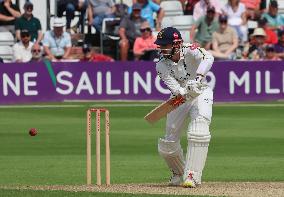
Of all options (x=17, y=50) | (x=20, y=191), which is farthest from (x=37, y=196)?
(x=17, y=50)

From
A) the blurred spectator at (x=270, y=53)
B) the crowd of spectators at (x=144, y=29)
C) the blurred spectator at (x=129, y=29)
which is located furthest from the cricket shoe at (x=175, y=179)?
the blurred spectator at (x=129, y=29)

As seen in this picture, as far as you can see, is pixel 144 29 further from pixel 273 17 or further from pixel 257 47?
pixel 273 17

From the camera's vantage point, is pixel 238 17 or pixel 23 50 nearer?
pixel 23 50

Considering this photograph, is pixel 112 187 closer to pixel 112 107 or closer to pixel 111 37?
pixel 112 107

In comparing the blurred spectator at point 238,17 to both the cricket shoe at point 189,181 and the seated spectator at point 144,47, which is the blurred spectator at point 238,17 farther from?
the cricket shoe at point 189,181

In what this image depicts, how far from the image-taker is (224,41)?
2436cm

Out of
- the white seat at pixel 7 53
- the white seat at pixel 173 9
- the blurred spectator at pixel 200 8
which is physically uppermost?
the blurred spectator at pixel 200 8

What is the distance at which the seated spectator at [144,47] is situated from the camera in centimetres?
2448

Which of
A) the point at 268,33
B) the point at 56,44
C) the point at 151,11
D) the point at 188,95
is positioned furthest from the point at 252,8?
the point at 188,95

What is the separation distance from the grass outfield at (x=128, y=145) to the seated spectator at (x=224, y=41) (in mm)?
1572

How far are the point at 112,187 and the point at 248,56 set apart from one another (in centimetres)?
1356

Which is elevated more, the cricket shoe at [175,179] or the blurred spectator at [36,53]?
the cricket shoe at [175,179]

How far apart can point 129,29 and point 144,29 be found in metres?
0.92

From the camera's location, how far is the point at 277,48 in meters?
24.6
